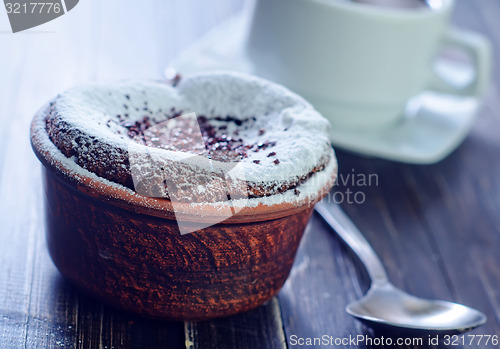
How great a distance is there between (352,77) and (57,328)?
2.47 feet

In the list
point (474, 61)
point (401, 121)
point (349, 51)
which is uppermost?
point (349, 51)

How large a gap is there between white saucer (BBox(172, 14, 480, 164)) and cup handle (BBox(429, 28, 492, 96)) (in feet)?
0.21

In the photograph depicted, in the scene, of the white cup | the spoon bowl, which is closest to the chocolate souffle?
the spoon bowl

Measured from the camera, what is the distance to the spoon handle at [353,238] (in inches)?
36.0

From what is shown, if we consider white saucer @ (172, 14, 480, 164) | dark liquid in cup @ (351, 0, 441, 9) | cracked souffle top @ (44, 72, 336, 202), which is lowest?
white saucer @ (172, 14, 480, 164)

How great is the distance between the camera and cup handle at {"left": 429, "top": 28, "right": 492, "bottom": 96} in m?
1.28

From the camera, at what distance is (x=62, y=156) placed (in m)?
0.65

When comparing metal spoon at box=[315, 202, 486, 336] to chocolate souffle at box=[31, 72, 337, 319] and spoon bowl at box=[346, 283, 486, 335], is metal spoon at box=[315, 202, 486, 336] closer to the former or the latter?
spoon bowl at box=[346, 283, 486, 335]

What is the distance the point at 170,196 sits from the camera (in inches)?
24.6

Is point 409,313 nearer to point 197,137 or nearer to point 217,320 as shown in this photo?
point 217,320

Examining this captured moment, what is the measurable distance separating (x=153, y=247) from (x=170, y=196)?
0.07 meters

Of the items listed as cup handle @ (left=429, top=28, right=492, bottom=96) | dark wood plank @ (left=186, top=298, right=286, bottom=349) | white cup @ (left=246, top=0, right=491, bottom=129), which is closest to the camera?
dark wood plank @ (left=186, top=298, right=286, bottom=349)

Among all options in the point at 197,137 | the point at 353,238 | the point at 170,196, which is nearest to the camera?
the point at 170,196

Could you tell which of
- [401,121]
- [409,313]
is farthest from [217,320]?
[401,121]
